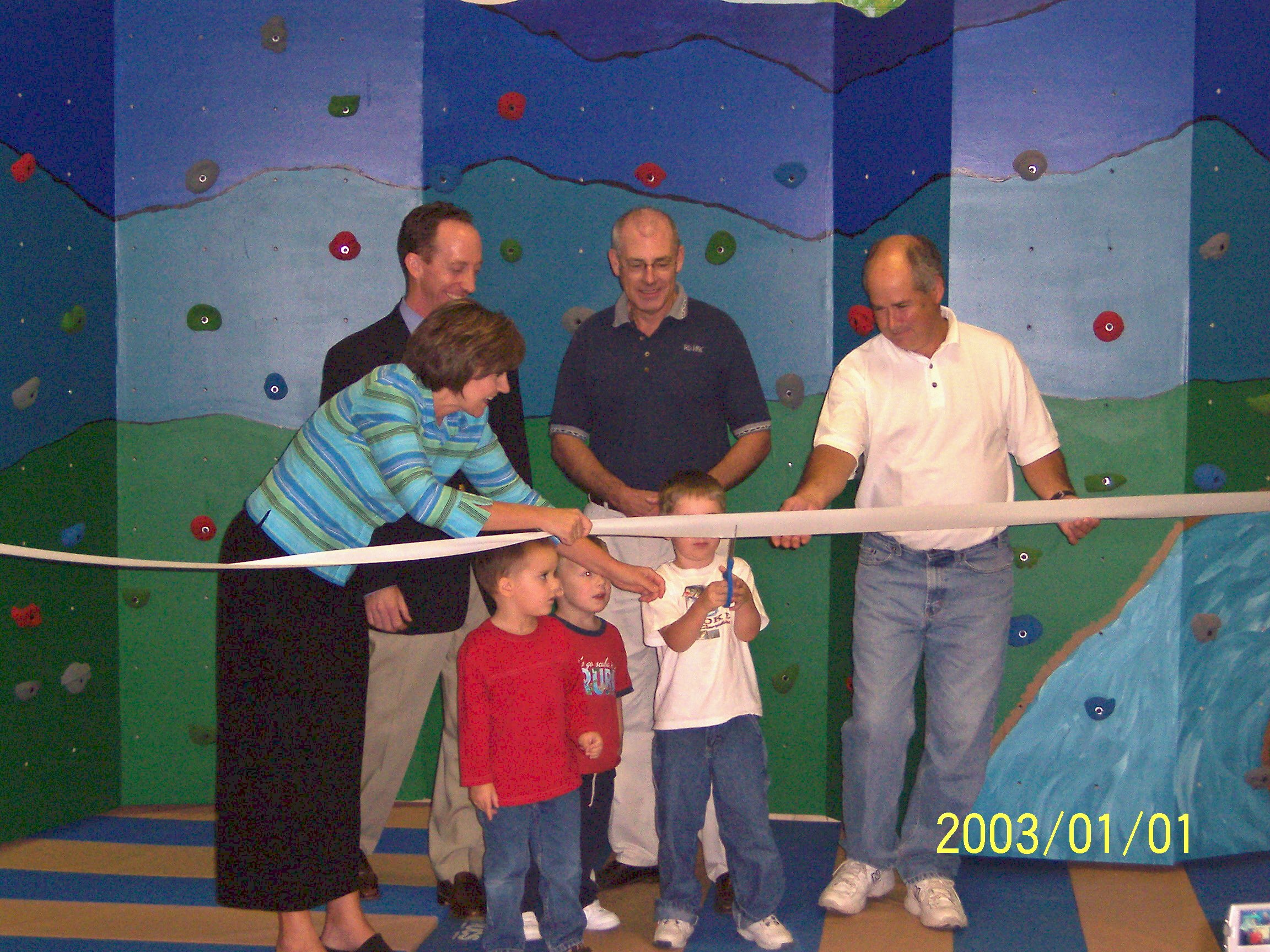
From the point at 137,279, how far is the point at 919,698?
3.02 m

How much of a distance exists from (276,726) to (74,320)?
2004mm

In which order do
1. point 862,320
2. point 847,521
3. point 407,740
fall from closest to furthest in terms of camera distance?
1. point 847,521
2. point 407,740
3. point 862,320

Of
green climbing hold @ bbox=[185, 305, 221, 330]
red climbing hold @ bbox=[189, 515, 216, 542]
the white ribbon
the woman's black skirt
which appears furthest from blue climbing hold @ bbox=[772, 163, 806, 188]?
red climbing hold @ bbox=[189, 515, 216, 542]

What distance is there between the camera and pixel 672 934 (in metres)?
3.13

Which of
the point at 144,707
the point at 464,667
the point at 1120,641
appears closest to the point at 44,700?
the point at 144,707

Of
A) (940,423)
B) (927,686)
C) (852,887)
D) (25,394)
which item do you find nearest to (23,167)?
(25,394)

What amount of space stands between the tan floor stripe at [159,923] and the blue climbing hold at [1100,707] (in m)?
2.00

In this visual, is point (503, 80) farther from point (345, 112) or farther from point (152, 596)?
point (152, 596)

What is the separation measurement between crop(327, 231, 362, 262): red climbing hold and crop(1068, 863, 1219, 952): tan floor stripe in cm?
306

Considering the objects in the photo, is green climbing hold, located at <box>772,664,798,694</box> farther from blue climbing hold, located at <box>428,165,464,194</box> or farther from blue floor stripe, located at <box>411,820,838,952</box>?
blue climbing hold, located at <box>428,165,464,194</box>

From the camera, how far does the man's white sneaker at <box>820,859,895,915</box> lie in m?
3.34

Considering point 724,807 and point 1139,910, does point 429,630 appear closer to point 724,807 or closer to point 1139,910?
point 724,807

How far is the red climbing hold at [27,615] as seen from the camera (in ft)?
12.7

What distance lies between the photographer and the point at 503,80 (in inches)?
165
